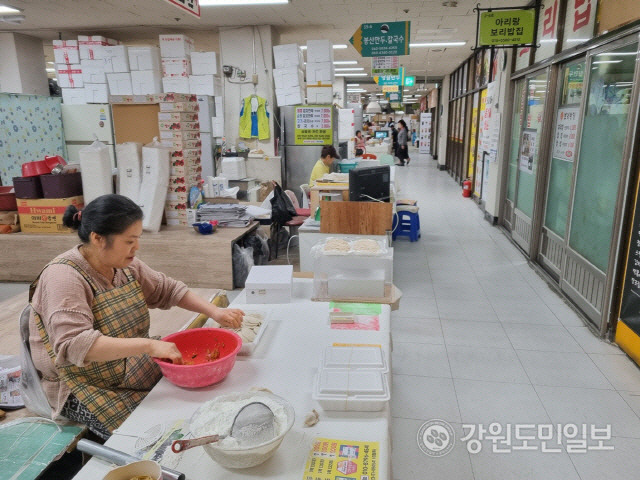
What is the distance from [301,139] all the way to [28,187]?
4138 millimetres

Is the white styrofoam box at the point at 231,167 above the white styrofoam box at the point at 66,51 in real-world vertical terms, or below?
below

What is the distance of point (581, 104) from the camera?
4207mm

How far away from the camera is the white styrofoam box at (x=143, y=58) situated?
736 centimetres

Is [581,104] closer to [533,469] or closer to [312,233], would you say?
[312,233]

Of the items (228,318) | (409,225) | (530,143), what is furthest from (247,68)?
(228,318)

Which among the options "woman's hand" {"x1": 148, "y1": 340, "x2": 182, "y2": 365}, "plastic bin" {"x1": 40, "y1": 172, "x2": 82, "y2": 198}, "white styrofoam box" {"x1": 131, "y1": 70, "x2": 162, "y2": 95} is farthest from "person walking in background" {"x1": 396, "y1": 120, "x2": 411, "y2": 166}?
"woman's hand" {"x1": 148, "y1": 340, "x2": 182, "y2": 365}

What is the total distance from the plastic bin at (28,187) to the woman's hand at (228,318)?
12.1 feet

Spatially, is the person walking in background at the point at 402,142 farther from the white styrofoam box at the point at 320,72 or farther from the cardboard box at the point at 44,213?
the cardboard box at the point at 44,213

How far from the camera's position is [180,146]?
4539 mm

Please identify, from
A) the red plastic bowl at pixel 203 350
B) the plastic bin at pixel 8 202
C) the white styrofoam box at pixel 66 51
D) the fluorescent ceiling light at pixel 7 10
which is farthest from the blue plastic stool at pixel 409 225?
the fluorescent ceiling light at pixel 7 10

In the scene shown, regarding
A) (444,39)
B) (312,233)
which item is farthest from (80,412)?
(444,39)

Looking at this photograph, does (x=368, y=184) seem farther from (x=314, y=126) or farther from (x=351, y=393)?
(x=314, y=126)

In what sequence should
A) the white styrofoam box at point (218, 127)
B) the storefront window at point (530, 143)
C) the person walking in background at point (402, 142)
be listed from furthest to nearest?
1. the person walking in background at point (402, 142)
2. the white styrofoam box at point (218, 127)
3. the storefront window at point (530, 143)

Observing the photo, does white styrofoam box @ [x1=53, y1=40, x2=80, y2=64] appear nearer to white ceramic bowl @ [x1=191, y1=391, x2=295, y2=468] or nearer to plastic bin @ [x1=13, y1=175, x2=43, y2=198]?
plastic bin @ [x1=13, y1=175, x2=43, y2=198]
